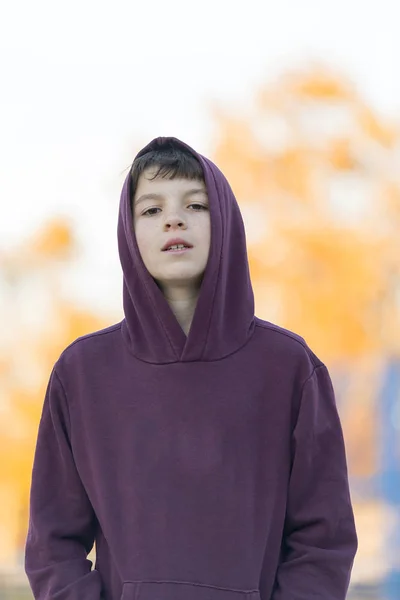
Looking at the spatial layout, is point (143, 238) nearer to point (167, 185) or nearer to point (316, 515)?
point (167, 185)

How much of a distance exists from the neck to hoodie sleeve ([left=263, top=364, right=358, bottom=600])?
23cm

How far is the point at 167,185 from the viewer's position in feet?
5.26

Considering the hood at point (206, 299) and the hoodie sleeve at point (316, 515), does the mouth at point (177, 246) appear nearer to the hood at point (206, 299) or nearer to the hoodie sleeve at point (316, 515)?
the hood at point (206, 299)

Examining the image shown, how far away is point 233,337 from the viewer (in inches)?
63.9

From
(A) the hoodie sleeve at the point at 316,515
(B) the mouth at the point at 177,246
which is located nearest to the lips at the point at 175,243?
(B) the mouth at the point at 177,246

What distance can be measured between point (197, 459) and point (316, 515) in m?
0.21

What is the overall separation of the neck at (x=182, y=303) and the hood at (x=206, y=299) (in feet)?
0.14

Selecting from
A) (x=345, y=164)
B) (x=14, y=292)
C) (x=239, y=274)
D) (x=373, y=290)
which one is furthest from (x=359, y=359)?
(x=239, y=274)

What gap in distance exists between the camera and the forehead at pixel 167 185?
1600 millimetres

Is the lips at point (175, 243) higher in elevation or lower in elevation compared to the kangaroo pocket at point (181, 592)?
higher

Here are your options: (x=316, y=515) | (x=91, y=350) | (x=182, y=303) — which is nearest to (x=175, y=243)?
(x=182, y=303)

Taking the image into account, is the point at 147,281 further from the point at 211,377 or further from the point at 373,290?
the point at 373,290

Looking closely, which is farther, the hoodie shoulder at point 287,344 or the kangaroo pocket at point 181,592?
the hoodie shoulder at point 287,344

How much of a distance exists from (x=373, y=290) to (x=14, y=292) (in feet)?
5.30
